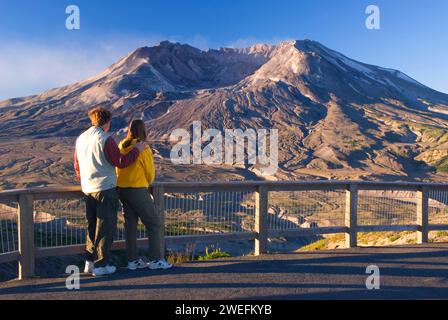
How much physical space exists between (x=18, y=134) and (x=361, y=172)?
6002 cm

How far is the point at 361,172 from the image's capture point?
262ft

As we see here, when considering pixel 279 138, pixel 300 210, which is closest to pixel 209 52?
pixel 279 138

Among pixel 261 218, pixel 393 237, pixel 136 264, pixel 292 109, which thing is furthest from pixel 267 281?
pixel 292 109

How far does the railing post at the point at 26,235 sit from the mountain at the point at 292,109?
70.7 metres

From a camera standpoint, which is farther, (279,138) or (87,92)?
(87,92)

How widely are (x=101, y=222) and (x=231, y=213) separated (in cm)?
216

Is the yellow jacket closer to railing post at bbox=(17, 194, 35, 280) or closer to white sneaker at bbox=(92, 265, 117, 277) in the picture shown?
white sneaker at bbox=(92, 265, 117, 277)

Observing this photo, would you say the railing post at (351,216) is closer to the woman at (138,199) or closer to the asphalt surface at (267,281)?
the asphalt surface at (267,281)

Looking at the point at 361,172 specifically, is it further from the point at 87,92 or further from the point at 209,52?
the point at 209,52

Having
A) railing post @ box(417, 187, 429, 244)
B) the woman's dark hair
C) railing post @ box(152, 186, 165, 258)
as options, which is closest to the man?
the woman's dark hair

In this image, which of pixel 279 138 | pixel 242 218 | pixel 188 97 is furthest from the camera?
pixel 188 97

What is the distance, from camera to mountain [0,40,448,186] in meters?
88.8

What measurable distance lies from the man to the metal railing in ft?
1.52
